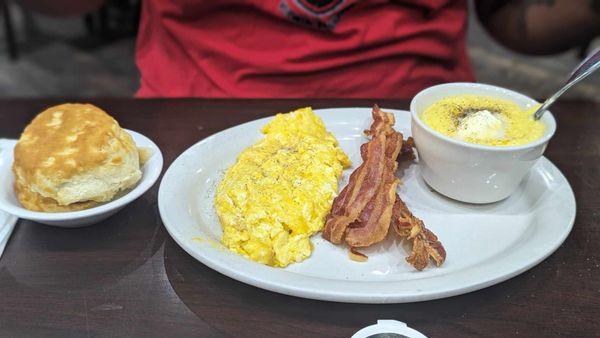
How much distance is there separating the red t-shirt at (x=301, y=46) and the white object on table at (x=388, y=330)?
948mm

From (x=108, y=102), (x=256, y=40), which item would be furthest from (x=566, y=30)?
(x=108, y=102)

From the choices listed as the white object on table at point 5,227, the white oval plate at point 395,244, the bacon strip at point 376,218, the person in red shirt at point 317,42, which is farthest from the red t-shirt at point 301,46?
the white object on table at point 5,227

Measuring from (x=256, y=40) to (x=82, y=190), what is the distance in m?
0.83

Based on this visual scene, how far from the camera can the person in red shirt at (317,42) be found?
1.59 metres

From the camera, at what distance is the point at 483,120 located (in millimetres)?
1100

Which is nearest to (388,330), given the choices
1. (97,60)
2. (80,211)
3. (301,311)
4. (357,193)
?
(301,311)

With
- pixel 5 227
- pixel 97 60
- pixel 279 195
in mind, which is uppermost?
pixel 279 195

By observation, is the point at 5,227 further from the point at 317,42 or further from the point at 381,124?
the point at 317,42

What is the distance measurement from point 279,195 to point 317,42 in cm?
70

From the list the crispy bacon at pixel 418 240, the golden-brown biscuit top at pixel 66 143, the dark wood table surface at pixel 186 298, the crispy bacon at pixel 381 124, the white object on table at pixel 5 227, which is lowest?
the white object on table at pixel 5 227

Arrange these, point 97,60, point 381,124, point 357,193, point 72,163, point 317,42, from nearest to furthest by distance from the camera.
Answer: point 72,163 < point 357,193 < point 381,124 < point 317,42 < point 97,60

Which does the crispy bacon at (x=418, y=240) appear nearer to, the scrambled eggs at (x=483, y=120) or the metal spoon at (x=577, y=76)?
the scrambled eggs at (x=483, y=120)

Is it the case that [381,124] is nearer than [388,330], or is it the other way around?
[388,330]

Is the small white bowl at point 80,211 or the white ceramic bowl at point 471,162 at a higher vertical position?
the white ceramic bowl at point 471,162
